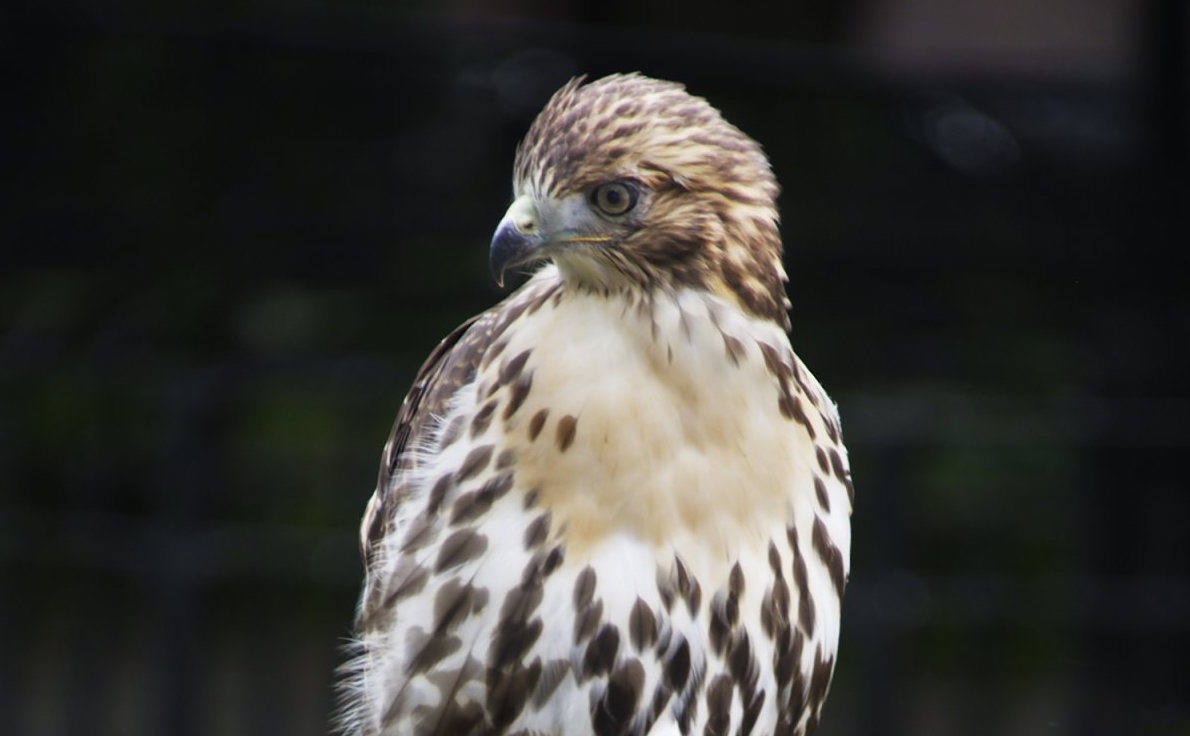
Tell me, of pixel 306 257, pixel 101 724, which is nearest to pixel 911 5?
pixel 306 257

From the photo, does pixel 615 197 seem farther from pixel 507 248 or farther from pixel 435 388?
pixel 435 388

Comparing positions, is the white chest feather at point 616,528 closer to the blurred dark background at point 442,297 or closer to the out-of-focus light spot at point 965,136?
the blurred dark background at point 442,297

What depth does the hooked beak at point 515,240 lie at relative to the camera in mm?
2902

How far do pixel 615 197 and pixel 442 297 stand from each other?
4.84m

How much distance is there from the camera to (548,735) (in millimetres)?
3016

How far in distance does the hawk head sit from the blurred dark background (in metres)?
3.92

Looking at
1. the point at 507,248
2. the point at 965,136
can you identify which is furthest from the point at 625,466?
the point at 965,136

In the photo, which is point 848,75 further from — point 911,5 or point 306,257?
point 306,257

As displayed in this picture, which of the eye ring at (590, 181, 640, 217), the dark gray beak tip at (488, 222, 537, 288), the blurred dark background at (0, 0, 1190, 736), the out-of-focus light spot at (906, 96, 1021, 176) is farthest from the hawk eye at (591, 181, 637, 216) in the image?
the out-of-focus light spot at (906, 96, 1021, 176)

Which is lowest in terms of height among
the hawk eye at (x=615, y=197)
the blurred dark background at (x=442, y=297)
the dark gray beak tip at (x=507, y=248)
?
the blurred dark background at (x=442, y=297)

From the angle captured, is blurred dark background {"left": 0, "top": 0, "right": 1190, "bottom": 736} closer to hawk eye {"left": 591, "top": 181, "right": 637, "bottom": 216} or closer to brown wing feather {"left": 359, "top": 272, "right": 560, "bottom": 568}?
brown wing feather {"left": 359, "top": 272, "right": 560, "bottom": 568}

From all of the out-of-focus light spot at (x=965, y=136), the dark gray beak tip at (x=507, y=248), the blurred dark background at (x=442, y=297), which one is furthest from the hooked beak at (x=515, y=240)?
the out-of-focus light spot at (x=965, y=136)

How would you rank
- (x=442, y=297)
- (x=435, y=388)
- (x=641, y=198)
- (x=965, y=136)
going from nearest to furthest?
(x=641, y=198) → (x=435, y=388) → (x=965, y=136) → (x=442, y=297)

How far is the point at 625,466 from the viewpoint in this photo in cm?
294
